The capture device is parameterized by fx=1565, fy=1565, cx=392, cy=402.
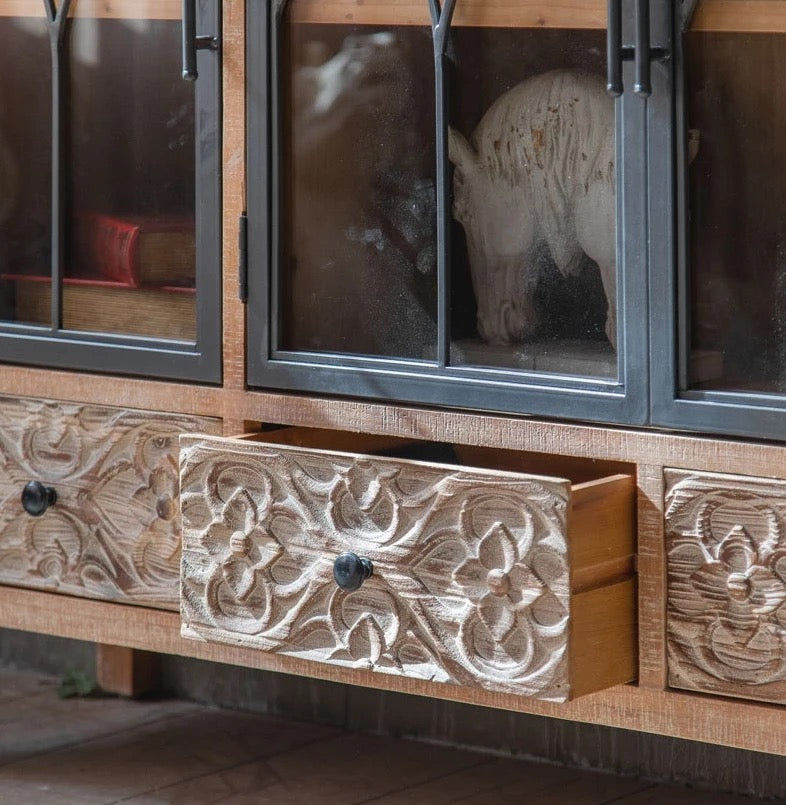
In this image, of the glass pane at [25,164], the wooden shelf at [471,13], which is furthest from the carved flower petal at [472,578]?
the glass pane at [25,164]

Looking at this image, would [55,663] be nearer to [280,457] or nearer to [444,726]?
[444,726]

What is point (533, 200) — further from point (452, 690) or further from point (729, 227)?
point (452, 690)

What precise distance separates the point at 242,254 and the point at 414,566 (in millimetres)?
335

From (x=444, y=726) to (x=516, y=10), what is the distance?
81 centimetres

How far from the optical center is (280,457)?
50.6 inches

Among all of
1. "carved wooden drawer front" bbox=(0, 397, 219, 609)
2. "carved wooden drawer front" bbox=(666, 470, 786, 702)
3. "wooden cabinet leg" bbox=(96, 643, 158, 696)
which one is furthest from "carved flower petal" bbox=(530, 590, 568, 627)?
"wooden cabinet leg" bbox=(96, 643, 158, 696)

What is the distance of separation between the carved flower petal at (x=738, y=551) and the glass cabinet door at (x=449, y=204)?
119mm

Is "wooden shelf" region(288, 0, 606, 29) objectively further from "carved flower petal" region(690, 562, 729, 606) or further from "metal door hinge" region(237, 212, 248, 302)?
"carved flower petal" region(690, 562, 729, 606)

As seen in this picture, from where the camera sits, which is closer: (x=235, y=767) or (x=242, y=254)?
(x=242, y=254)

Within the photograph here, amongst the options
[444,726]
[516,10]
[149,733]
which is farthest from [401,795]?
[516,10]

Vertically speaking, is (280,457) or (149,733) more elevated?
(280,457)

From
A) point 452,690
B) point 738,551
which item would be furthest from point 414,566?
point 738,551

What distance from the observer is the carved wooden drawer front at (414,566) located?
1182mm

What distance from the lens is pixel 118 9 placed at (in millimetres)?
1440
